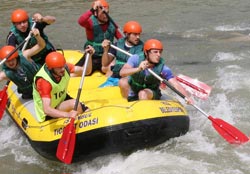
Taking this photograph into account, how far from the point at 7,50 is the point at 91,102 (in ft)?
4.07

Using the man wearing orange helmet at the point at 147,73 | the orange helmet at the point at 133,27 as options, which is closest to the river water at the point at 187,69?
the man wearing orange helmet at the point at 147,73

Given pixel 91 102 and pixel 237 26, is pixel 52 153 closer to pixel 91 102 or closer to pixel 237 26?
pixel 91 102

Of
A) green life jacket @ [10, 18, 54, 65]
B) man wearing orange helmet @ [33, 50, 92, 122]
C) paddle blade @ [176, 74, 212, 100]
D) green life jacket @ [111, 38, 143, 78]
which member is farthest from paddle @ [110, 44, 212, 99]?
green life jacket @ [10, 18, 54, 65]

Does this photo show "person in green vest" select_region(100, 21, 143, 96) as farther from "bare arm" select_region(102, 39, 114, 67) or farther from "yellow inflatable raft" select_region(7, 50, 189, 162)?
"yellow inflatable raft" select_region(7, 50, 189, 162)

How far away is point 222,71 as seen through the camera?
332 inches

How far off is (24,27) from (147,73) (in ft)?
6.67

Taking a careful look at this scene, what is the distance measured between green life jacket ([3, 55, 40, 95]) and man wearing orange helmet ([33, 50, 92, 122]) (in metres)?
0.61

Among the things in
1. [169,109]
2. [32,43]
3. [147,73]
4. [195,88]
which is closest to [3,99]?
[32,43]

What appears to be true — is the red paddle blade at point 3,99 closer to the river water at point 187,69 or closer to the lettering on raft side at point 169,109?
the river water at point 187,69

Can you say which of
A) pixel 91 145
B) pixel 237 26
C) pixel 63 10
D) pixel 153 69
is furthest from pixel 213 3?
pixel 91 145

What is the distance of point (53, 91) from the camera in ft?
15.8

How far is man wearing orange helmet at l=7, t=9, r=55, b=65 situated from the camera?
240 inches

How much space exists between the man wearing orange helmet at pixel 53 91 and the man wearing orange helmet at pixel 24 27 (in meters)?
1.47

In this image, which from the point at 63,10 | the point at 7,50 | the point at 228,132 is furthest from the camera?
the point at 63,10
